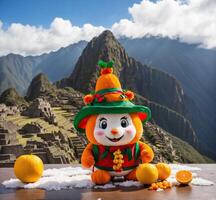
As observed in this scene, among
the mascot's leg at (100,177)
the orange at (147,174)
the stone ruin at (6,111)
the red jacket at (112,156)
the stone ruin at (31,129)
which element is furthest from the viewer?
the stone ruin at (6,111)

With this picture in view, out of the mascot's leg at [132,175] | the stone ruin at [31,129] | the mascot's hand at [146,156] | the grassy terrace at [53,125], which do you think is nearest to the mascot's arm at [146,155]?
the mascot's hand at [146,156]

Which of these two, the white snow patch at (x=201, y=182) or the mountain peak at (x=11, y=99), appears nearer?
the white snow patch at (x=201, y=182)

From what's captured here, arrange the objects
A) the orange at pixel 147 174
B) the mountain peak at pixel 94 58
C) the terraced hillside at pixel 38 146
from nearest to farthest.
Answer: the orange at pixel 147 174
the terraced hillside at pixel 38 146
the mountain peak at pixel 94 58

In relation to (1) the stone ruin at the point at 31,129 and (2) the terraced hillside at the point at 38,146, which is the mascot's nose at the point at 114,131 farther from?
(1) the stone ruin at the point at 31,129

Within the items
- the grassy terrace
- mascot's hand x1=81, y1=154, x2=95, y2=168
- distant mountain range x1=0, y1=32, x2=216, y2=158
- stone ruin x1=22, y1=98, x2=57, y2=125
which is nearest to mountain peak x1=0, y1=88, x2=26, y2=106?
the grassy terrace

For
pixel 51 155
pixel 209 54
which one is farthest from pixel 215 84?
pixel 51 155

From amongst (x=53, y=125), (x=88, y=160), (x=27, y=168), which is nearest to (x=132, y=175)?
(x=88, y=160)

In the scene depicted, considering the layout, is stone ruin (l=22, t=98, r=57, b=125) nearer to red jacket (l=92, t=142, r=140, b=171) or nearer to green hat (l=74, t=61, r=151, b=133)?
green hat (l=74, t=61, r=151, b=133)
